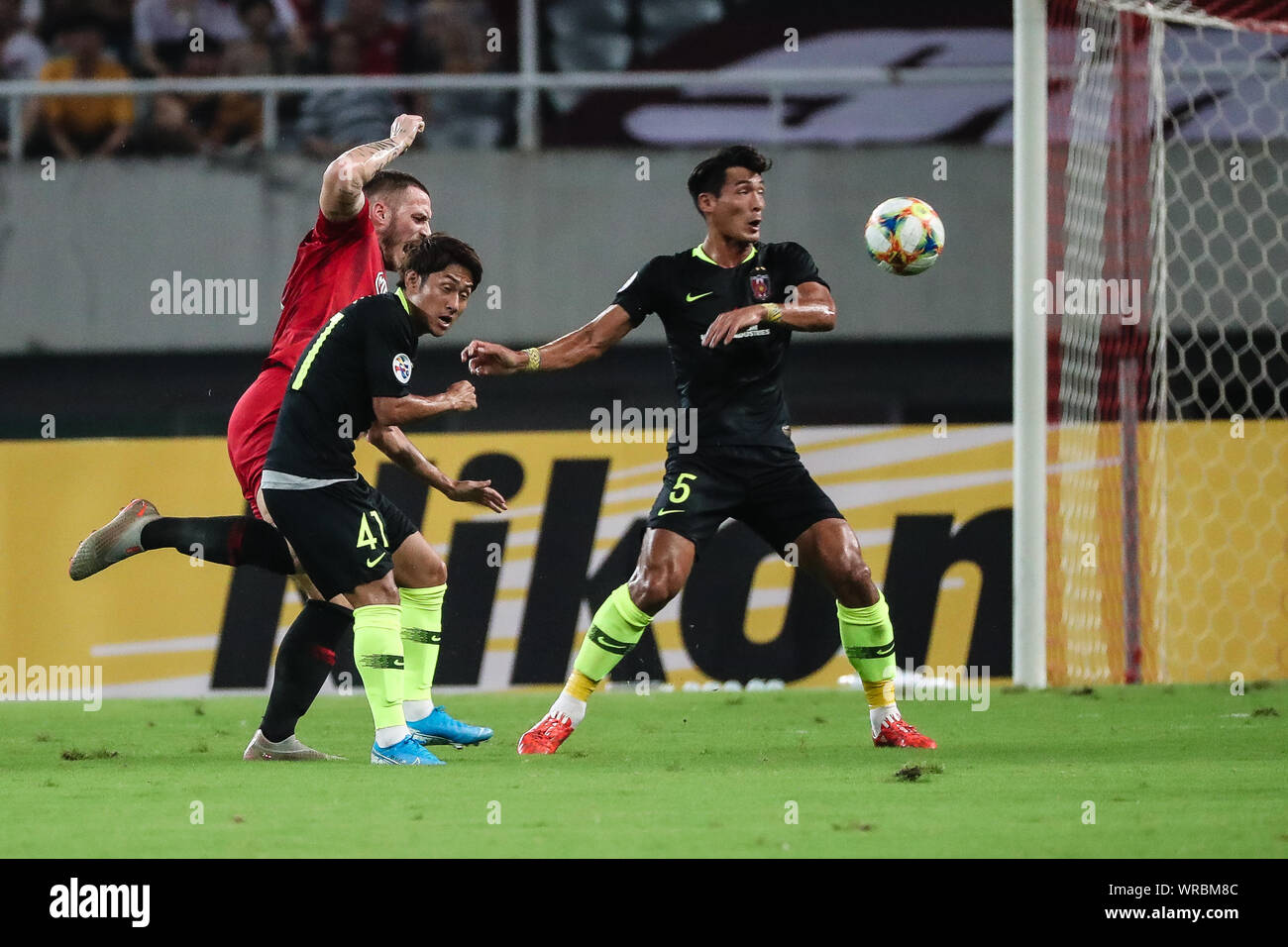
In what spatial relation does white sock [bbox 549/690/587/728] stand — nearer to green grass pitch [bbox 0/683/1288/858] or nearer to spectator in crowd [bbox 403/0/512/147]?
green grass pitch [bbox 0/683/1288/858]

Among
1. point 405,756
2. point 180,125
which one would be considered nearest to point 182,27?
point 180,125

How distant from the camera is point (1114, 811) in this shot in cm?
475

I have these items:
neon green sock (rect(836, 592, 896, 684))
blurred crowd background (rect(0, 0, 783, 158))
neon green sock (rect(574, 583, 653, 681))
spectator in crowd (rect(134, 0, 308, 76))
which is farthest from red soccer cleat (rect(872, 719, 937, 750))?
spectator in crowd (rect(134, 0, 308, 76))

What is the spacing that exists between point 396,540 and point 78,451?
447 cm

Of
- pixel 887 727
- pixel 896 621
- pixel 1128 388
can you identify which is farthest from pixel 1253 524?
pixel 887 727

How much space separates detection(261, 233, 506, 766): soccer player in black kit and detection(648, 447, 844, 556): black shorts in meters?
0.98

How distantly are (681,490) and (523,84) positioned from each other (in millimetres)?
6943

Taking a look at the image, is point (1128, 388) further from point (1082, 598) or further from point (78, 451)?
point (78, 451)

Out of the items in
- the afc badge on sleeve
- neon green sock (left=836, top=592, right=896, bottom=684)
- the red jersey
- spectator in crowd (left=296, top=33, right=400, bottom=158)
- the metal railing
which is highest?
the metal railing

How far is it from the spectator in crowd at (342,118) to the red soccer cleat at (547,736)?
23.6 ft

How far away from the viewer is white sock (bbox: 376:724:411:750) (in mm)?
5977

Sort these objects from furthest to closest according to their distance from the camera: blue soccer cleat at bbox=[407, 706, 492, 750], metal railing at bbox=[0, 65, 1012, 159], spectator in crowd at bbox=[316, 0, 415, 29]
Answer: spectator in crowd at bbox=[316, 0, 415, 29] → metal railing at bbox=[0, 65, 1012, 159] → blue soccer cleat at bbox=[407, 706, 492, 750]

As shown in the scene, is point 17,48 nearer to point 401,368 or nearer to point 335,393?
point 335,393

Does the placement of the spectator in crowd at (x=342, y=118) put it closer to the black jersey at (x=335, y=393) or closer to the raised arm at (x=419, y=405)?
the black jersey at (x=335, y=393)
